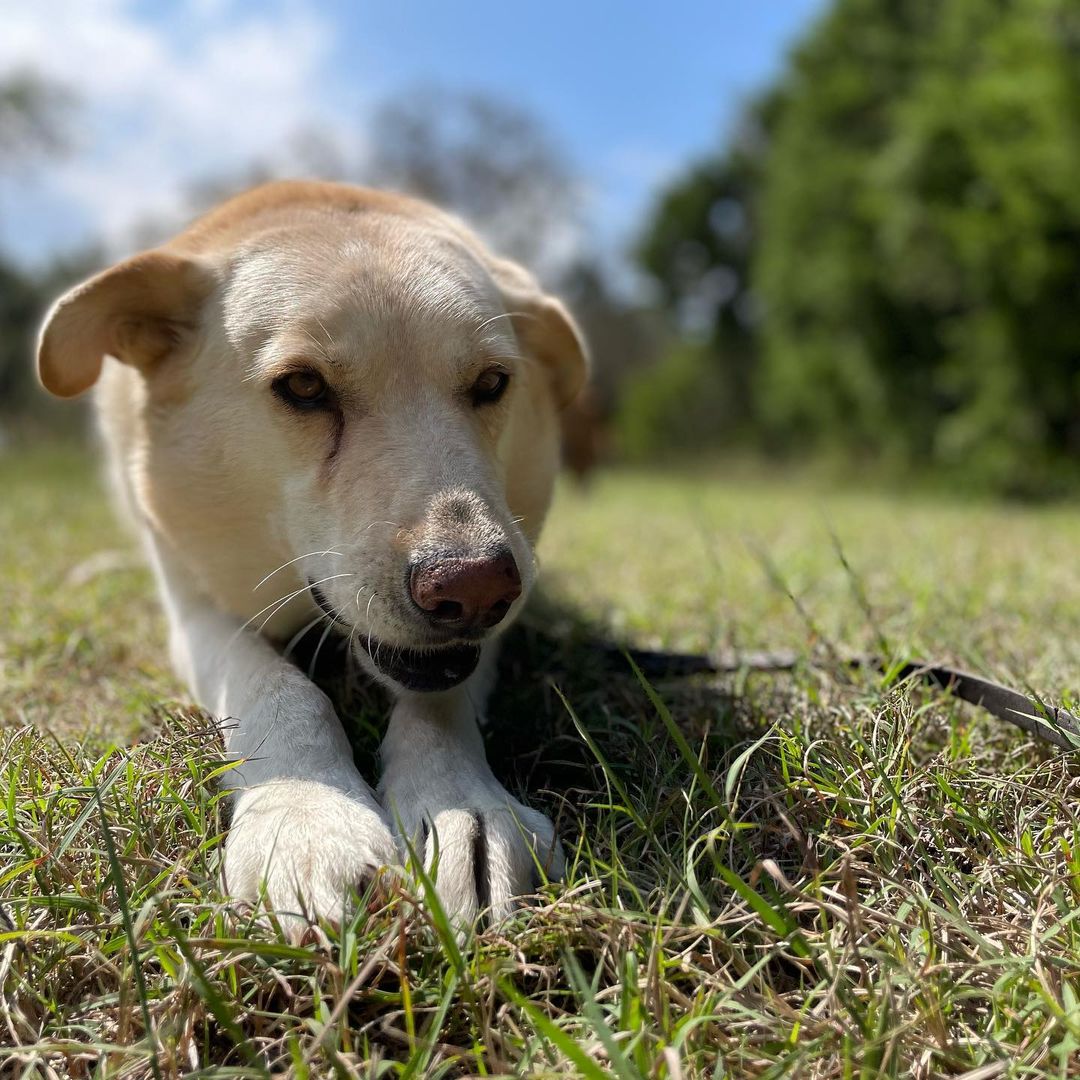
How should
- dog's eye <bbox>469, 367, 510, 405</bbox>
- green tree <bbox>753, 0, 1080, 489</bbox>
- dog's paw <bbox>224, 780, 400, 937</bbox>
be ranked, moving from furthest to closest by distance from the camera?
green tree <bbox>753, 0, 1080, 489</bbox> < dog's eye <bbox>469, 367, 510, 405</bbox> < dog's paw <bbox>224, 780, 400, 937</bbox>

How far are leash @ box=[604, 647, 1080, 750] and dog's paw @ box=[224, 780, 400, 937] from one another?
621 millimetres

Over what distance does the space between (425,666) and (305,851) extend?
0.43 m

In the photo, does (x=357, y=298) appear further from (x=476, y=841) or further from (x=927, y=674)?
(x=927, y=674)

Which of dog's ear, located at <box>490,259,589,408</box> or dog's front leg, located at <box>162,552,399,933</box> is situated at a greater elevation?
dog's ear, located at <box>490,259,589,408</box>

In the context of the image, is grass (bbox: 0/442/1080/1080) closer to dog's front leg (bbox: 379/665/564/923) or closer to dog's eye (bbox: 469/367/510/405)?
dog's front leg (bbox: 379/665/564/923)

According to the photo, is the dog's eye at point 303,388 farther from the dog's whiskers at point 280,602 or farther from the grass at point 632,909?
the grass at point 632,909

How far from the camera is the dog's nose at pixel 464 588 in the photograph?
1388 mm

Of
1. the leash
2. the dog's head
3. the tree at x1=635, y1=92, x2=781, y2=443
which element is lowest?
the leash

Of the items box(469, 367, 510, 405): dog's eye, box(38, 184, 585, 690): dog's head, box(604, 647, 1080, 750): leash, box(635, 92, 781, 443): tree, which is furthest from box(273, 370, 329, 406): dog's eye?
box(635, 92, 781, 443): tree

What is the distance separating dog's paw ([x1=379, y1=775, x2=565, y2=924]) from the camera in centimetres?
118

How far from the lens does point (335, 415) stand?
5.81ft

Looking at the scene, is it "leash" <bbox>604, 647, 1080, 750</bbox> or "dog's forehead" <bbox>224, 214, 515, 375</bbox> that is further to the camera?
"dog's forehead" <bbox>224, 214, 515, 375</bbox>

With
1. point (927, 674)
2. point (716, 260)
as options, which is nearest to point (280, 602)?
point (927, 674)

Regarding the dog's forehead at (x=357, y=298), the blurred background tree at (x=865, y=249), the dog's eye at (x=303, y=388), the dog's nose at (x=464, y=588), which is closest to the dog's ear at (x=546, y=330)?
the dog's forehead at (x=357, y=298)
